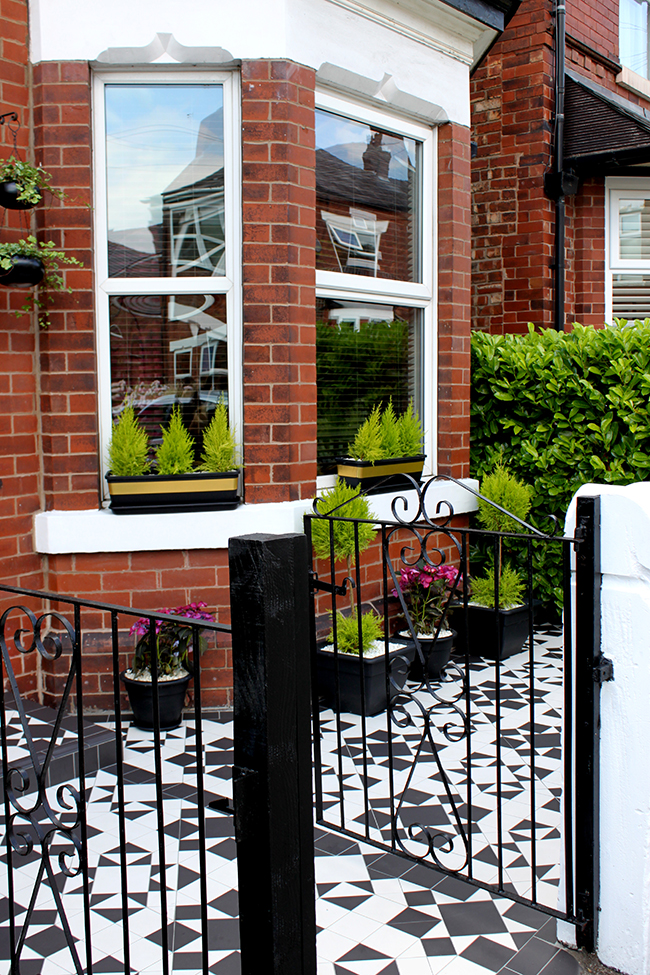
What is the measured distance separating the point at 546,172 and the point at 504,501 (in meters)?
3.45

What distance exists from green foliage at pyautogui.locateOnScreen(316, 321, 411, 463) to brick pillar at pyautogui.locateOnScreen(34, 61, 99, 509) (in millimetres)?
1271

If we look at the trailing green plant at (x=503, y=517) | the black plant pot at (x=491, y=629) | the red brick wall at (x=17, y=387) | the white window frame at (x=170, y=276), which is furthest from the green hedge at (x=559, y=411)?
the red brick wall at (x=17, y=387)

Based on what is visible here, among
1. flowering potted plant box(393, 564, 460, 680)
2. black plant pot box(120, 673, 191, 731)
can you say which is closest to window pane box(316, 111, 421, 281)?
flowering potted plant box(393, 564, 460, 680)

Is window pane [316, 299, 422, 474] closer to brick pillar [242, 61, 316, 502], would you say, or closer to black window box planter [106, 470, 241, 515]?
brick pillar [242, 61, 316, 502]

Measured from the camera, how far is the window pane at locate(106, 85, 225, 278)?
Answer: 4281 millimetres

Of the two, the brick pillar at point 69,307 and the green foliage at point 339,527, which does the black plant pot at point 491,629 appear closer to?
the green foliage at point 339,527

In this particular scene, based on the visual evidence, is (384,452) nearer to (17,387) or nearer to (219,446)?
(219,446)

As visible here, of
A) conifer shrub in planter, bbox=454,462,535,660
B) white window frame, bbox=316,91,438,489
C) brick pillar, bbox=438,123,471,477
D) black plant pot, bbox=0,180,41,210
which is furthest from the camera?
brick pillar, bbox=438,123,471,477

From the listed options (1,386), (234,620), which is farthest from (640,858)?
(1,386)

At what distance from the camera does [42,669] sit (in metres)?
4.30

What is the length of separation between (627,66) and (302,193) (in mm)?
5910

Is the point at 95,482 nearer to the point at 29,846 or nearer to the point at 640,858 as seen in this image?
the point at 29,846

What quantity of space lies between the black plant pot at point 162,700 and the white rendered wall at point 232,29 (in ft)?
9.63

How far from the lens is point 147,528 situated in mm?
4199
